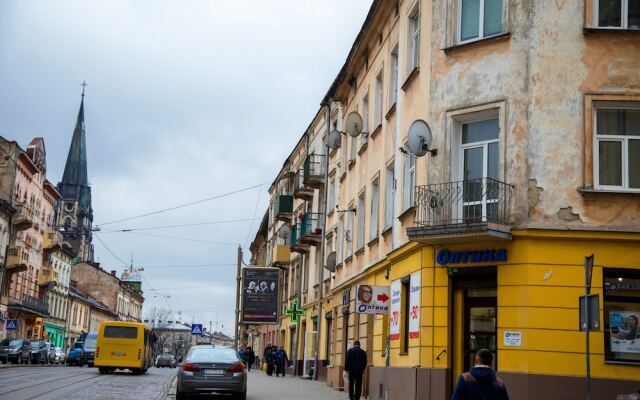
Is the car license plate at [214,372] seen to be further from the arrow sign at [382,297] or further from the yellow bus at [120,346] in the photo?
the yellow bus at [120,346]

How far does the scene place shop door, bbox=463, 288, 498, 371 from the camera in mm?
17609

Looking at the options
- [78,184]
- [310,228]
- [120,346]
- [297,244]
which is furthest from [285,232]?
[78,184]

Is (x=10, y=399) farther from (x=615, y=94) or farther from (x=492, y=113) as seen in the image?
(x=615, y=94)

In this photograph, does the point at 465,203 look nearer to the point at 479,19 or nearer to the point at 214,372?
the point at 479,19

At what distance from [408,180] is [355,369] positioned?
5135 millimetres

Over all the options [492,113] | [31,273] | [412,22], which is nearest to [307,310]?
[412,22]

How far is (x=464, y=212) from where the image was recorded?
17531 mm

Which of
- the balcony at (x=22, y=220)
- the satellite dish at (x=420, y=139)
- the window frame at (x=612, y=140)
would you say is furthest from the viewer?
the balcony at (x=22, y=220)

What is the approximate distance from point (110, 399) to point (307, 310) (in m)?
22.3

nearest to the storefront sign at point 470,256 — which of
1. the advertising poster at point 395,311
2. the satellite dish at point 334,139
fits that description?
the advertising poster at point 395,311

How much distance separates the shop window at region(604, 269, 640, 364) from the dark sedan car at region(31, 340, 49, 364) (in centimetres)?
4687

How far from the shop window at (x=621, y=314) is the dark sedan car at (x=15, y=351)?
4329 centimetres

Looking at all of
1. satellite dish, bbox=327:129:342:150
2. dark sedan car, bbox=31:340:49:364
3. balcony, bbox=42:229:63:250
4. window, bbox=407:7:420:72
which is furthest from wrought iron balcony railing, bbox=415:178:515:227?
balcony, bbox=42:229:63:250

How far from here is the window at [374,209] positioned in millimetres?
25953
